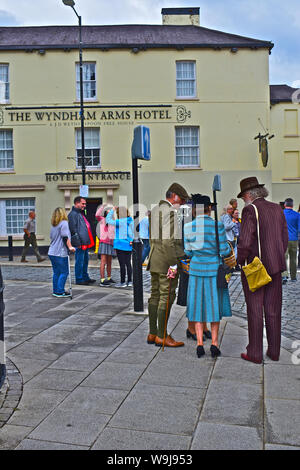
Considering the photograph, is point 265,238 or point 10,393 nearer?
point 10,393

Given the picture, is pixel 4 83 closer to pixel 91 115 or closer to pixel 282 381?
pixel 91 115

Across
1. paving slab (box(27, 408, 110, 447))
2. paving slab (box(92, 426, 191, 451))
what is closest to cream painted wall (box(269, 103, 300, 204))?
paving slab (box(27, 408, 110, 447))

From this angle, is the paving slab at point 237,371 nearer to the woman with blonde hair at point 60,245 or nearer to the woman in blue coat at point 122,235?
the woman with blonde hair at point 60,245

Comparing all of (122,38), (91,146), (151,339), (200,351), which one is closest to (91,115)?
(91,146)

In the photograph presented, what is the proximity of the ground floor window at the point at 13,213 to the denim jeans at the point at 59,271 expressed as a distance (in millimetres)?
13298

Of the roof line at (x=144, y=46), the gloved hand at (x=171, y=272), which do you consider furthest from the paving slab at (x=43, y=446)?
the roof line at (x=144, y=46)

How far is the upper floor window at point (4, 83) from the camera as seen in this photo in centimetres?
2155

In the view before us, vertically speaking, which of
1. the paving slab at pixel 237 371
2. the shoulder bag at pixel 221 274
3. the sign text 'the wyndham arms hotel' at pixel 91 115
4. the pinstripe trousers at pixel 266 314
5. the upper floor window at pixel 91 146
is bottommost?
the paving slab at pixel 237 371

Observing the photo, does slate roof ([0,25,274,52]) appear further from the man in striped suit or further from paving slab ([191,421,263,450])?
paving slab ([191,421,263,450])

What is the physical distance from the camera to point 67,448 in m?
3.11

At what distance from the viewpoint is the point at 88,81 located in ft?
70.7

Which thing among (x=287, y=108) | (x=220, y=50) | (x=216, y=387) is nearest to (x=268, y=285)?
(x=216, y=387)

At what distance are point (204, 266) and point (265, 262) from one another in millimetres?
646

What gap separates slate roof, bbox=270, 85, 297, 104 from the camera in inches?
1170
